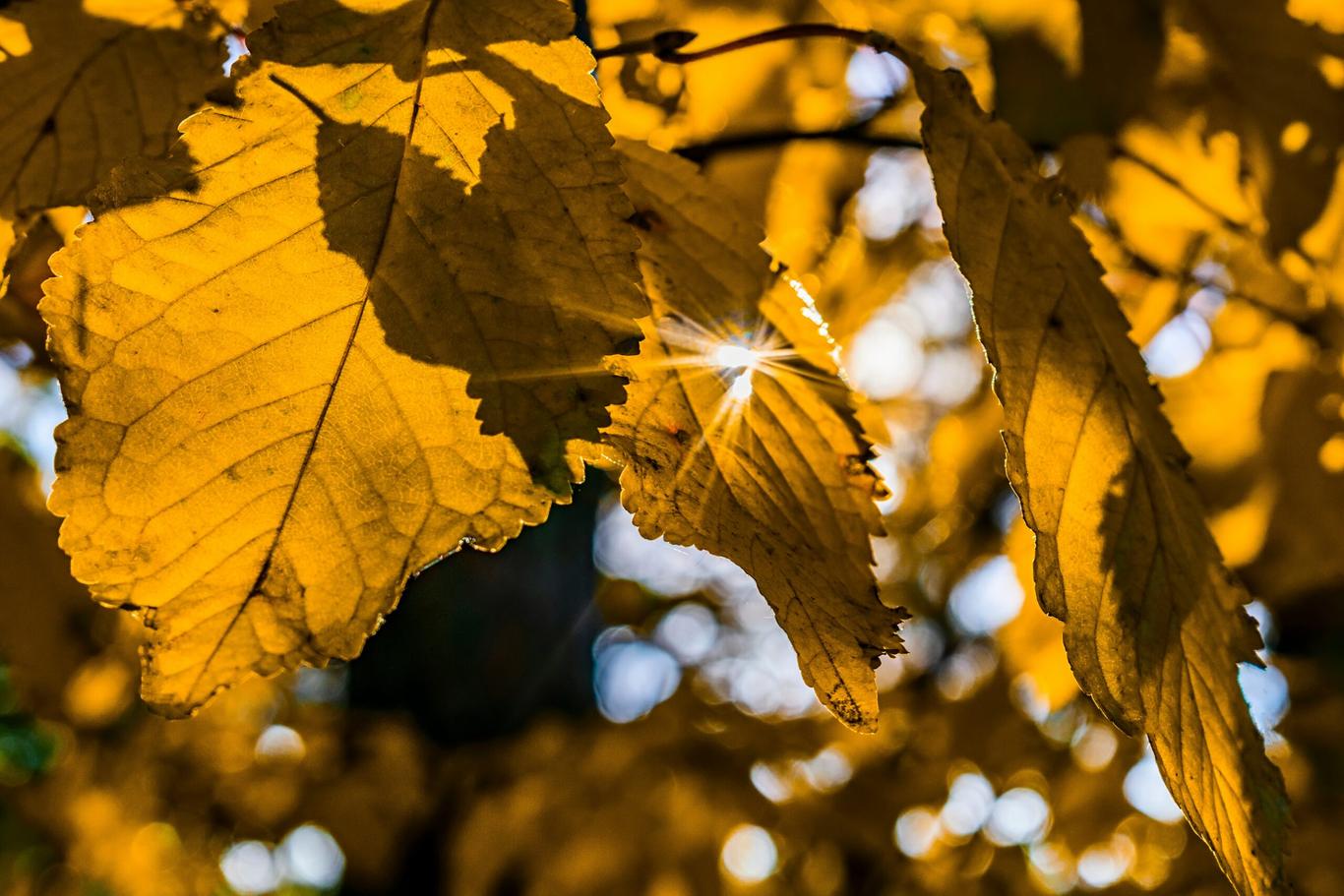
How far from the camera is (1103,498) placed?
0.41 meters

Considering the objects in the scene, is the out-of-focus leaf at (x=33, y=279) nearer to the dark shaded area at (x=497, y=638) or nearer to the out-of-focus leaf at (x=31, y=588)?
the out-of-focus leaf at (x=31, y=588)

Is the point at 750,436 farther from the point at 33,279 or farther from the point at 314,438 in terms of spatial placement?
the point at 33,279

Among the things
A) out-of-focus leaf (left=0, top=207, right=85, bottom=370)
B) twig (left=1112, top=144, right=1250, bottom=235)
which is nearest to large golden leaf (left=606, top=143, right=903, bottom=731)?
out-of-focus leaf (left=0, top=207, right=85, bottom=370)

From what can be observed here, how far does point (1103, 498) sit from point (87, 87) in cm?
55

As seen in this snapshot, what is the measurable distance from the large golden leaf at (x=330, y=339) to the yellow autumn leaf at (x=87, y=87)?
0.17 metres

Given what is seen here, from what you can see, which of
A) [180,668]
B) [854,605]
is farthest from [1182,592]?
[180,668]

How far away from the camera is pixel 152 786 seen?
2.54 m

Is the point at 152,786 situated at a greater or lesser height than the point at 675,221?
lesser

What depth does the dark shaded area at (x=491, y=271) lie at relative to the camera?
1.16ft

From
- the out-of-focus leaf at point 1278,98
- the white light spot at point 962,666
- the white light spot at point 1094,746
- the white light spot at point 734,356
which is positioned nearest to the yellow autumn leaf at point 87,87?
the white light spot at point 734,356

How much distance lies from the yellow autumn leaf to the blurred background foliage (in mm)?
49

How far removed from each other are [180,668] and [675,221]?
31 cm

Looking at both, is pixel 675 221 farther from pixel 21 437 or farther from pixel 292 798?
pixel 21 437

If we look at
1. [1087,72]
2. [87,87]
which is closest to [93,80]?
[87,87]
